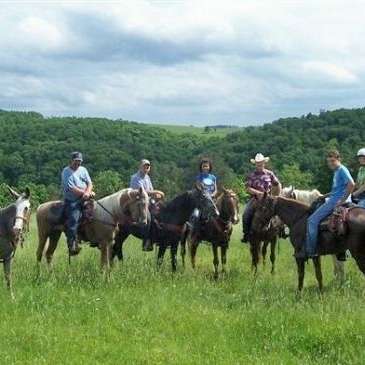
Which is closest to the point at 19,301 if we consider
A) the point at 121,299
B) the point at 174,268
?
the point at 121,299

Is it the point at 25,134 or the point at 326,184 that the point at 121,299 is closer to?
the point at 326,184

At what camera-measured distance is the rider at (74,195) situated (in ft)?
43.6

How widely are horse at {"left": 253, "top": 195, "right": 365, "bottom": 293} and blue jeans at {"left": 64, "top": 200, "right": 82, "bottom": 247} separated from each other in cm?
400

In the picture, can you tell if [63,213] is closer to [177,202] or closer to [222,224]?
[177,202]

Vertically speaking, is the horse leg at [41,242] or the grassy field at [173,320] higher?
the horse leg at [41,242]

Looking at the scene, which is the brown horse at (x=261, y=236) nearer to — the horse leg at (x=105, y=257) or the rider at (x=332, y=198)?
the rider at (x=332, y=198)

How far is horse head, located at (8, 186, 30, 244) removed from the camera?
11.0 meters

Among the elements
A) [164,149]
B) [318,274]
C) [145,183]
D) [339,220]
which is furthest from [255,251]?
[164,149]

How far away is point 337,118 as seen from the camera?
234 ft

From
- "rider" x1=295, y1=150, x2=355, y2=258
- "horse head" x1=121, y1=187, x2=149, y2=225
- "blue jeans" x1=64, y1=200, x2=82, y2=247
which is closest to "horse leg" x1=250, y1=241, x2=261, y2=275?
"rider" x1=295, y1=150, x2=355, y2=258

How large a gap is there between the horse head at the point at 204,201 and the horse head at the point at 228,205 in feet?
2.71

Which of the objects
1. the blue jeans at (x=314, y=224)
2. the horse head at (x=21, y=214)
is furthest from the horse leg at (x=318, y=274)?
the horse head at (x=21, y=214)

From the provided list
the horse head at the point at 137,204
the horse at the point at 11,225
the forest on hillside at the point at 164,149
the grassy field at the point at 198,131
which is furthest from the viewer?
the grassy field at the point at 198,131

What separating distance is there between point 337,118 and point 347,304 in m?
64.1
